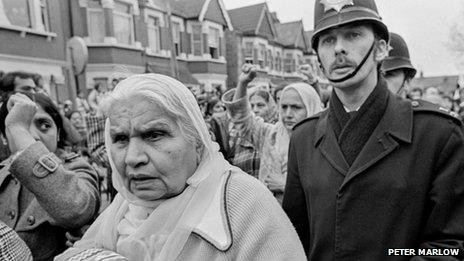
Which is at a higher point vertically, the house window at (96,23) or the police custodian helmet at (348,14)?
the house window at (96,23)

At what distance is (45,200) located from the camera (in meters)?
1.86

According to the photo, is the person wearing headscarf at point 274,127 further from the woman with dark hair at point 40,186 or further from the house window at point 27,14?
the house window at point 27,14

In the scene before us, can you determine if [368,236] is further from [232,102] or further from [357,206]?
[232,102]

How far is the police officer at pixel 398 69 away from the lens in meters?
3.53

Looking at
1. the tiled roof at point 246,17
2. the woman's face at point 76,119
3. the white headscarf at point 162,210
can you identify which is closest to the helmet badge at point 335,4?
the white headscarf at point 162,210

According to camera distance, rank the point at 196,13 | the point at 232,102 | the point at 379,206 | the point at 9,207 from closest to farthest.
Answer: the point at 379,206 → the point at 9,207 → the point at 232,102 → the point at 196,13

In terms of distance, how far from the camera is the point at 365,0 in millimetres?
1964

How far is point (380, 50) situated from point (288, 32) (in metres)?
36.5

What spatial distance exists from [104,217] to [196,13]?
24.2m

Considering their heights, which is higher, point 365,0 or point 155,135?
point 365,0

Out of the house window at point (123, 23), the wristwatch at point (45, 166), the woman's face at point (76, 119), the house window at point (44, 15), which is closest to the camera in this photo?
the wristwatch at point (45, 166)

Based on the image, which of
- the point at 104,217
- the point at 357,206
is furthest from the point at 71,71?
the point at 357,206

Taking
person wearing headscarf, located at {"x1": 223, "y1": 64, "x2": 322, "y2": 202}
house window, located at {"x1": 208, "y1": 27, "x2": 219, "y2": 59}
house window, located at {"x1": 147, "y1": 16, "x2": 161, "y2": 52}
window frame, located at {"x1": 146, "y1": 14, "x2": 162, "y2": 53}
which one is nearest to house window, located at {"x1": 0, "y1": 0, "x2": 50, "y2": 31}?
window frame, located at {"x1": 146, "y1": 14, "x2": 162, "y2": 53}

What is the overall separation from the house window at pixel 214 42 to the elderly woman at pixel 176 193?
81.6ft
